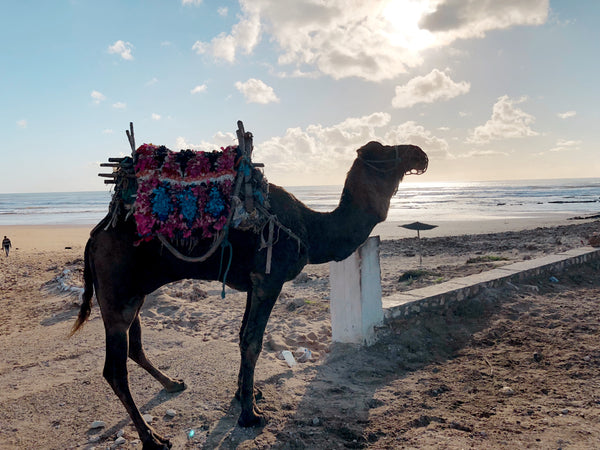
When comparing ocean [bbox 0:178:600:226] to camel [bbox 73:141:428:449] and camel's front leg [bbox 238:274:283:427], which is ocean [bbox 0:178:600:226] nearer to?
camel [bbox 73:141:428:449]

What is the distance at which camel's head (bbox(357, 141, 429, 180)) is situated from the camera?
443cm

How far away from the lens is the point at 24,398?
449cm

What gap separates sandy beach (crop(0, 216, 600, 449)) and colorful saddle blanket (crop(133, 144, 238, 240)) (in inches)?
72.2

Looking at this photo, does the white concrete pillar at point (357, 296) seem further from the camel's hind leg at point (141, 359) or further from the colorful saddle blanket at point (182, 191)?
the colorful saddle blanket at point (182, 191)

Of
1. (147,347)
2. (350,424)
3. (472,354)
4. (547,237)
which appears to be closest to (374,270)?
(472,354)

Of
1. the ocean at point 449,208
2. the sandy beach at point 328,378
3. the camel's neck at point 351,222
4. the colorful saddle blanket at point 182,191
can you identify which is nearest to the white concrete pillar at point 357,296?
the sandy beach at point 328,378

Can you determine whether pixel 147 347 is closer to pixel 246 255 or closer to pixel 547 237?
pixel 246 255

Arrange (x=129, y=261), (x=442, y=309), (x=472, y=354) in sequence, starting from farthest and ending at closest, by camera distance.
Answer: (x=442, y=309)
(x=472, y=354)
(x=129, y=261)

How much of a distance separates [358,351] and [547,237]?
578 inches

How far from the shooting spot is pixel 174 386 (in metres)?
4.60

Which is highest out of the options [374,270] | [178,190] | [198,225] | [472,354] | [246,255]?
[178,190]

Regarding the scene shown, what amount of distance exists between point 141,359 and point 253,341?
1.38m

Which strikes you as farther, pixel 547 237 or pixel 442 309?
pixel 547 237

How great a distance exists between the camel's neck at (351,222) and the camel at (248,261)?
1 cm
